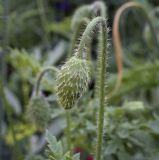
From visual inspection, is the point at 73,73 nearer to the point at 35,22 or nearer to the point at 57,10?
the point at 35,22

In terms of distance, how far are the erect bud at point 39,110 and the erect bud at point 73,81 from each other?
1.56 ft

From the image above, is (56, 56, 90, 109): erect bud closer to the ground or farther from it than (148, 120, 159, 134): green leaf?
farther from it

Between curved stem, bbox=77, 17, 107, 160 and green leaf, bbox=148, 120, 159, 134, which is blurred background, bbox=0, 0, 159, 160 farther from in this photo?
curved stem, bbox=77, 17, 107, 160

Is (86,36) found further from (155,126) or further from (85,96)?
(85,96)

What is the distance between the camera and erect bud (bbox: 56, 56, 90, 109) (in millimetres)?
1245

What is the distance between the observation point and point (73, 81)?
4.09 ft

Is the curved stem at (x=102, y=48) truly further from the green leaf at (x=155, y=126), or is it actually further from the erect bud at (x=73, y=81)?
the green leaf at (x=155, y=126)

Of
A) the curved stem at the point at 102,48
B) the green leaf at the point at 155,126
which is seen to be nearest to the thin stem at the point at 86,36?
the curved stem at the point at 102,48

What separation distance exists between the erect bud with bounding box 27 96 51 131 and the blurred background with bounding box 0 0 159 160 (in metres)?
0.07

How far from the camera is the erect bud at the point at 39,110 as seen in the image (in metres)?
1.73

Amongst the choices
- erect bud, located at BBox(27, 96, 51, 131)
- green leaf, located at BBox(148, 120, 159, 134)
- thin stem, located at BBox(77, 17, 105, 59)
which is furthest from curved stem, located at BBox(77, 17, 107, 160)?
erect bud, located at BBox(27, 96, 51, 131)


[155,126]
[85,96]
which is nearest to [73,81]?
[155,126]

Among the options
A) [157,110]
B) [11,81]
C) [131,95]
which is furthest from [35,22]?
[157,110]

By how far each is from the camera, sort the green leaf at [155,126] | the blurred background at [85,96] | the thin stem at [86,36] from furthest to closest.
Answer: the blurred background at [85,96] → the green leaf at [155,126] → the thin stem at [86,36]
